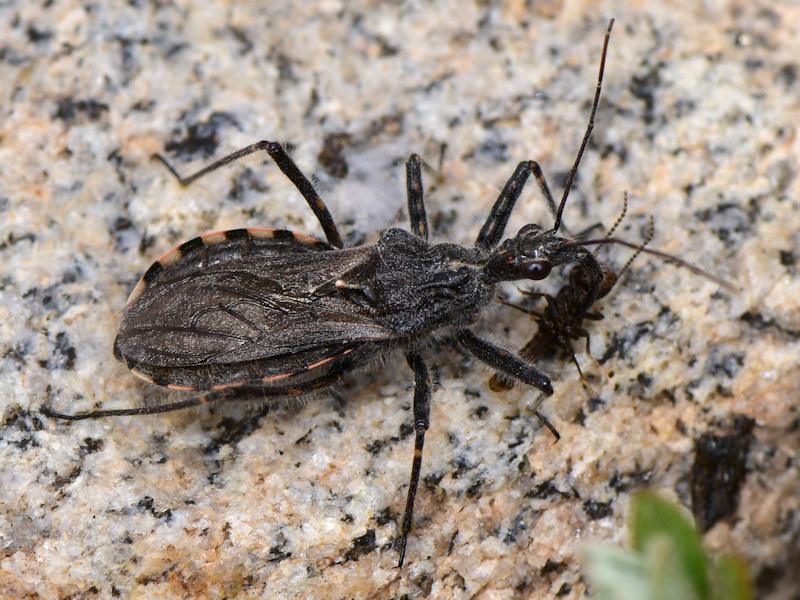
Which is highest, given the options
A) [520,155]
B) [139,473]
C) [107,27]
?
[107,27]

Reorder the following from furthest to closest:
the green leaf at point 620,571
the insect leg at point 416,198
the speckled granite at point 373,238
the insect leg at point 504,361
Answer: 1. the insect leg at point 416,198
2. the insect leg at point 504,361
3. the speckled granite at point 373,238
4. the green leaf at point 620,571

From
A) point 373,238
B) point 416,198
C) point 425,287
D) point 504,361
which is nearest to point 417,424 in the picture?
point 504,361

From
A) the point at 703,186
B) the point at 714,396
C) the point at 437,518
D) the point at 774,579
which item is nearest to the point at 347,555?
the point at 437,518

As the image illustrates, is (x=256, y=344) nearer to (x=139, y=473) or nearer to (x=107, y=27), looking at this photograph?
(x=139, y=473)

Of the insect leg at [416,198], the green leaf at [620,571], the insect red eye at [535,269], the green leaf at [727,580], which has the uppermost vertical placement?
the insect leg at [416,198]

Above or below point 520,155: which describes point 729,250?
below

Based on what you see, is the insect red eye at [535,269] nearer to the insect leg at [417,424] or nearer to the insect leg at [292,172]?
the insect leg at [417,424]

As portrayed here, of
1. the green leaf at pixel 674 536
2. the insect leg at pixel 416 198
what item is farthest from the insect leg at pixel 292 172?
the green leaf at pixel 674 536
